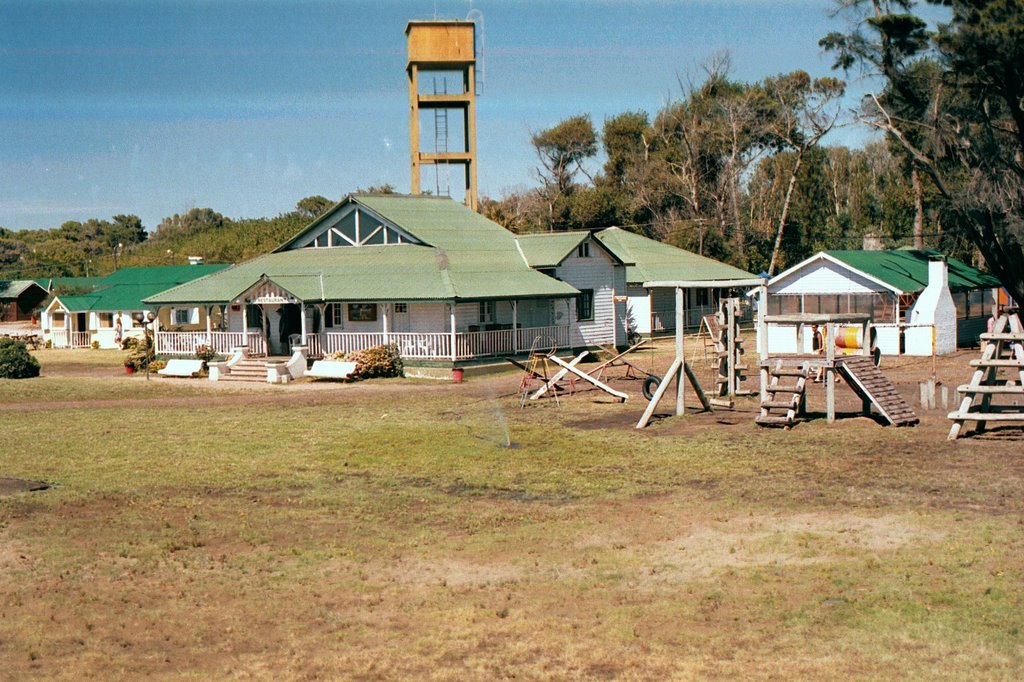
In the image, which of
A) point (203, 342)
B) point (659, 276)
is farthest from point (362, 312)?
point (659, 276)

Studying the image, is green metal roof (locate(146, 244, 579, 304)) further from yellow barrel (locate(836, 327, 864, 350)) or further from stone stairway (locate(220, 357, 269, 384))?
yellow barrel (locate(836, 327, 864, 350))

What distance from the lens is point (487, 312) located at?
1750 inches

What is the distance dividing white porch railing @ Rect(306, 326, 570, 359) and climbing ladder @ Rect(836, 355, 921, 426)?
18.4 metres

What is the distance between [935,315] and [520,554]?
33.0m

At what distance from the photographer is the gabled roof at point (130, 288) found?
2657 inches

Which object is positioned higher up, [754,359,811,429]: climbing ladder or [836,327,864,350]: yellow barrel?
[836,327,864,350]: yellow barrel

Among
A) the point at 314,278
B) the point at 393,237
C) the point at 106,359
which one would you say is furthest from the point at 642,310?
the point at 106,359

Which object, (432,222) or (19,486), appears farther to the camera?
(432,222)

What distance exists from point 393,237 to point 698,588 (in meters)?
37.3

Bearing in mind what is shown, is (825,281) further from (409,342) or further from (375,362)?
(375,362)

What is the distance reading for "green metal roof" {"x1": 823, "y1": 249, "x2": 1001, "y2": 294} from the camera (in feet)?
144

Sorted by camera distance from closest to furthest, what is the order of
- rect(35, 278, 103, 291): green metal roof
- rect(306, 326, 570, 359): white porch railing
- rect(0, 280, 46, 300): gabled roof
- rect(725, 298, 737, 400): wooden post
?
rect(725, 298, 737, 400): wooden post → rect(306, 326, 570, 359): white porch railing → rect(35, 278, 103, 291): green metal roof → rect(0, 280, 46, 300): gabled roof

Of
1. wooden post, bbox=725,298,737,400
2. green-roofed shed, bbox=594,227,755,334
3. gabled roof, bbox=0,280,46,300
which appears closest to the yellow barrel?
wooden post, bbox=725,298,737,400

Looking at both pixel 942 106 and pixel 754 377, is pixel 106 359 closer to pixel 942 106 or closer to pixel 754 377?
pixel 754 377
